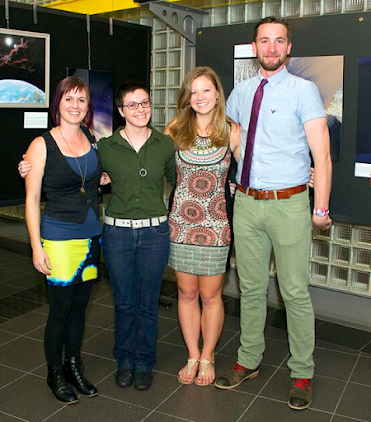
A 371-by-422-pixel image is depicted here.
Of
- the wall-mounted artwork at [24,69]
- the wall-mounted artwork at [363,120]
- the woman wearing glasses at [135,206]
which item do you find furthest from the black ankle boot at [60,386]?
the wall-mounted artwork at [363,120]

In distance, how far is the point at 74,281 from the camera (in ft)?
→ 8.82

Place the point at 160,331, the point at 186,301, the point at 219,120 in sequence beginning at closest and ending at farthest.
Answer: the point at 219,120 < the point at 186,301 < the point at 160,331

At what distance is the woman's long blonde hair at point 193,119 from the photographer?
8.98 ft

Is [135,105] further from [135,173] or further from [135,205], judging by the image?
[135,205]

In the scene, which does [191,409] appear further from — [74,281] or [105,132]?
[105,132]

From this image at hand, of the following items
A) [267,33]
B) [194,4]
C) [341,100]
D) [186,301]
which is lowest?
[186,301]

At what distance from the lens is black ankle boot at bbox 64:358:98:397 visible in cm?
286

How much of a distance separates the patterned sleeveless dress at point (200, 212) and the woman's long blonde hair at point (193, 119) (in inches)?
1.5

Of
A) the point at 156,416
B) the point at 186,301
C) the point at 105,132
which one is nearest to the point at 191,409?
the point at 156,416

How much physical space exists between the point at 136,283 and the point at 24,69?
1564 millimetres

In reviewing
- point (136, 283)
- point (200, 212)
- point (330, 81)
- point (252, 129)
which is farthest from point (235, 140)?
point (136, 283)

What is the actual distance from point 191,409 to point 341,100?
177 cm

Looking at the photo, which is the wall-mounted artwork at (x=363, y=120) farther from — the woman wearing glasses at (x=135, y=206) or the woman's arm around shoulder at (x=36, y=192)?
the woman's arm around shoulder at (x=36, y=192)

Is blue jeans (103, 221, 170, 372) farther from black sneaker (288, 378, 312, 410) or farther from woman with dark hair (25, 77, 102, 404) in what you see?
black sneaker (288, 378, 312, 410)
